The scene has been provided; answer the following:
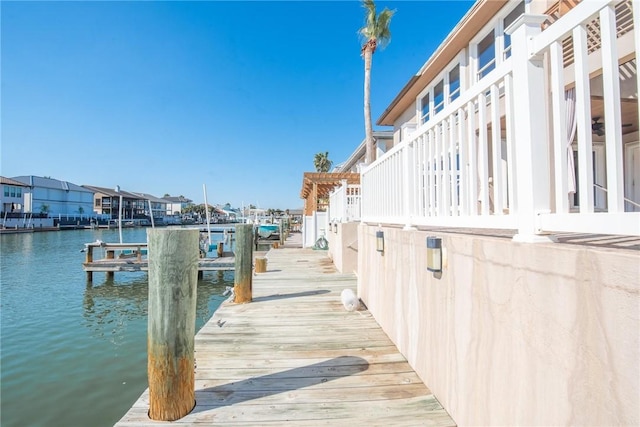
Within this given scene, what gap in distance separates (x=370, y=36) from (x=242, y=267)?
50.0 ft

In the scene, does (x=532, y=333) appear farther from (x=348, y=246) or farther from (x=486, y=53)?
(x=486, y=53)

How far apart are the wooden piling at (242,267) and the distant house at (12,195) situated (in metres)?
54.3

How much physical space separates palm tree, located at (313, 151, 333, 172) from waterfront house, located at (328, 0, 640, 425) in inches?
1675

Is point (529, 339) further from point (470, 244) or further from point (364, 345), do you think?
point (364, 345)

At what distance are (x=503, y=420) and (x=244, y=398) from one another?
5.86 ft

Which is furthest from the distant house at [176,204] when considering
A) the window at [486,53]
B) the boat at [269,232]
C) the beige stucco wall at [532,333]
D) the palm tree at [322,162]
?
the beige stucco wall at [532,333]

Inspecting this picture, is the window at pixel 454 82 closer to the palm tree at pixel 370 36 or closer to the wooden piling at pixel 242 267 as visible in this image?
the wooden piling at pixel 242 267

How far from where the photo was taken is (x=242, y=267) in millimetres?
5199

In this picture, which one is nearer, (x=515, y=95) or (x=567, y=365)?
(x=567, y=365)

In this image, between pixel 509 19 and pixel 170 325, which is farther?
pixel 509 19

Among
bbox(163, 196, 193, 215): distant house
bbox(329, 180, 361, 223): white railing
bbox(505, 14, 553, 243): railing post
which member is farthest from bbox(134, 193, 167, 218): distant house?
bbox(505, 14, 553, 243): railing post

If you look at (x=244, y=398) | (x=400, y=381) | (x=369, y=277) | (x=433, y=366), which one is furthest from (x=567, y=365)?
(x=369, y=277)

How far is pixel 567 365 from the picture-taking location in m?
1.20

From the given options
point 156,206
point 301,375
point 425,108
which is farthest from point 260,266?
point 156,206
